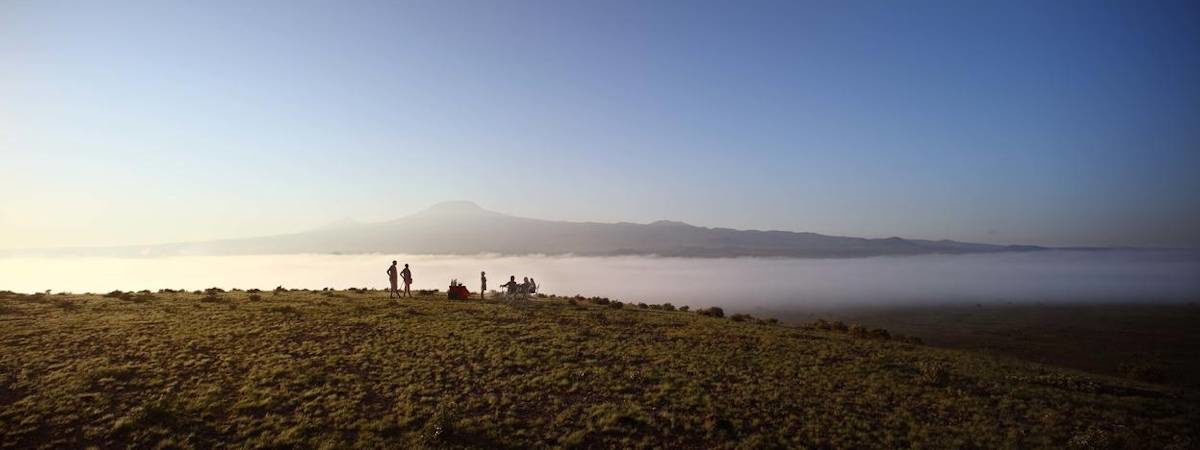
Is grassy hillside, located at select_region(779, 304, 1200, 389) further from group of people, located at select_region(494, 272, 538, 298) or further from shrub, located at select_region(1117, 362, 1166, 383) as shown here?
group of people, located at select_region(494, 272, 538, 298)

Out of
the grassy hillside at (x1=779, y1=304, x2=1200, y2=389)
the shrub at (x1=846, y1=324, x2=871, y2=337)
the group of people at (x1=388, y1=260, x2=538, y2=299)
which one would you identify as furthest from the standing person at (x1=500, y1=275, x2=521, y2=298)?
the grassy hillside at (x1=779, y1=304, x2=1200, y2=389)

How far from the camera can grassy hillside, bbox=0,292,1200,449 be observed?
41.2ft

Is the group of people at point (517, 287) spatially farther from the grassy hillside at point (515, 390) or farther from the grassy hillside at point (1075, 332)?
the grassy hillside at point (1075, 332)

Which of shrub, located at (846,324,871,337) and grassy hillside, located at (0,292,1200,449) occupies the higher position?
grassy hillside, located at (0,292,1200,449)

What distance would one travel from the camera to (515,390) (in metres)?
15.6

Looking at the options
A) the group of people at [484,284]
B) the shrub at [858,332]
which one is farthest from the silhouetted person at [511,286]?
the shrub at [858,332]

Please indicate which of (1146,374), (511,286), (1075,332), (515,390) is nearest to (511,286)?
(511,286)

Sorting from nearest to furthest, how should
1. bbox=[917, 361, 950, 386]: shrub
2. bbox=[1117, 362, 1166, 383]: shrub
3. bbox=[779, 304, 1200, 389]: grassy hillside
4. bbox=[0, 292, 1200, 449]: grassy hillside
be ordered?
bbox=[0, 292, 1200, 449]: grassy hillside → bbox=[917, 361, 950, 386]: shrub → bbox=[1117, 362, 1166, 383]: shrub → bbox=[779, 304, 1200, 389]: grassy hillside

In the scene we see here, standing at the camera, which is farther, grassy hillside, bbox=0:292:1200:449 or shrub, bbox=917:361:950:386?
shrub, bbox=917:361:950:386

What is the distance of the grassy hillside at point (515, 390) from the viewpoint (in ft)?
41.2

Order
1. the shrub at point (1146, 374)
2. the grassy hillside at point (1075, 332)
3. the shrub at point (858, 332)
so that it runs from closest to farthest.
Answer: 1. the shrub at point (1146, 374)
2. the shrub at point (858, 332)
3. the grassy hillside at point (1075, 332)

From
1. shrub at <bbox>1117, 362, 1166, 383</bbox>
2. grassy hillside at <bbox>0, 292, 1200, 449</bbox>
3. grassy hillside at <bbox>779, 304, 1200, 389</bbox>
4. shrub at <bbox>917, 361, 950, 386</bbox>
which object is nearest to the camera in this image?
grassy hillside at <bbox>0, 292, 1200, 449</bbox>

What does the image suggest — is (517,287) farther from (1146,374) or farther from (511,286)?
(1146,374)

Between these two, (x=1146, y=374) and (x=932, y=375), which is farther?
(x=1146, y=374)
